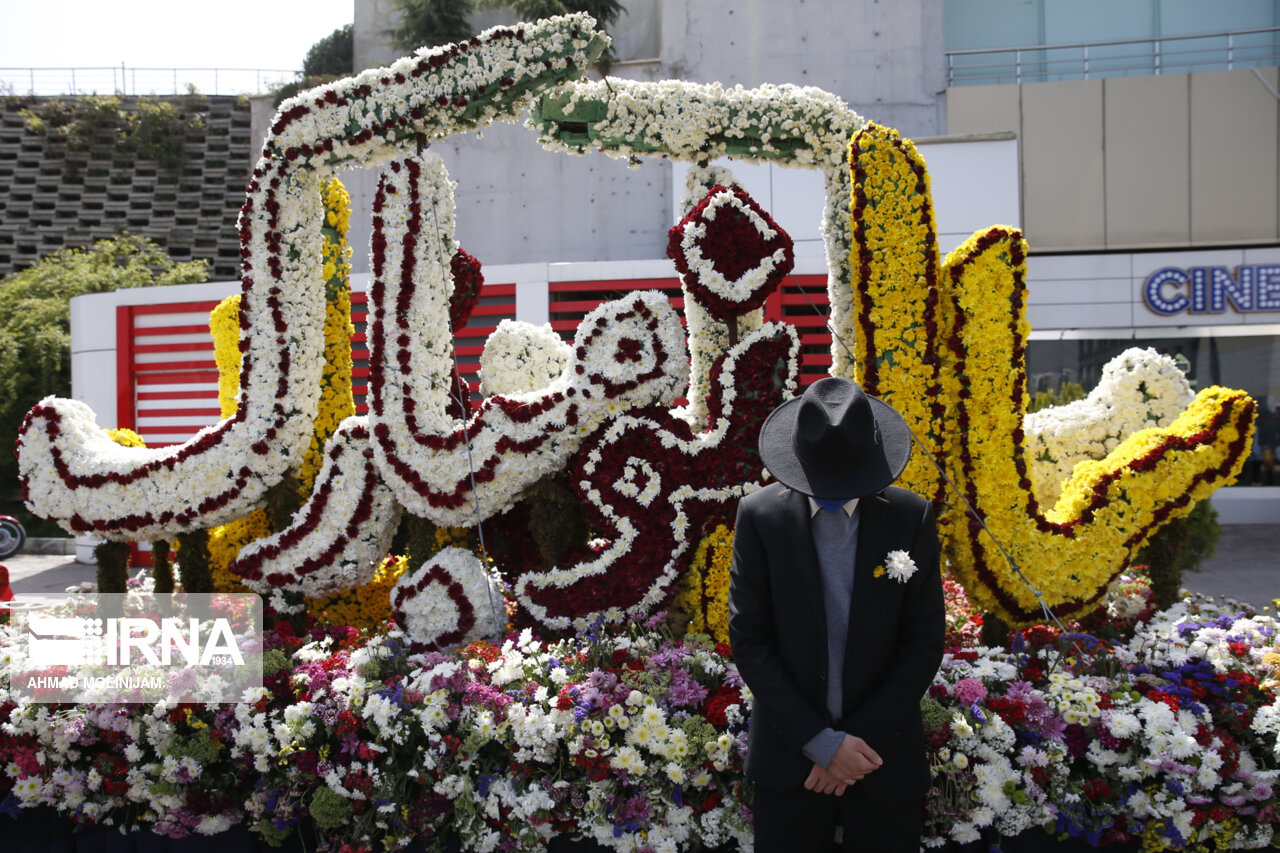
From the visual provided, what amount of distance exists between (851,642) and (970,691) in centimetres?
98

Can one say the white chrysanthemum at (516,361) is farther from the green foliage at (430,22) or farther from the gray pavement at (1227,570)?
the green foliage at (430,22)

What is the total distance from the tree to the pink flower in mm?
15703

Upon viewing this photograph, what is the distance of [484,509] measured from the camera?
3.68 metres

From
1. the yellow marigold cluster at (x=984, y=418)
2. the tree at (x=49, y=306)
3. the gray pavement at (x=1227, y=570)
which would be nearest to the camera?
the yellow marigold cluster at (x=984, y=418)

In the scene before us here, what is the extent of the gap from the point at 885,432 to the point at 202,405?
9140 millimetres

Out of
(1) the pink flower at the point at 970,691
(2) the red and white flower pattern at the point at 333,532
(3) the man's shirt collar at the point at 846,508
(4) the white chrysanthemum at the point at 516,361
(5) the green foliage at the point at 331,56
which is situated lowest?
(1) the pink flower at the point at 970,691

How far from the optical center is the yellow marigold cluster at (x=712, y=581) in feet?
11.5

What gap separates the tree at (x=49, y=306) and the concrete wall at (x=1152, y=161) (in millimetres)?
15467

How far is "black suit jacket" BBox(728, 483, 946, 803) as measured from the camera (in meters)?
2.17

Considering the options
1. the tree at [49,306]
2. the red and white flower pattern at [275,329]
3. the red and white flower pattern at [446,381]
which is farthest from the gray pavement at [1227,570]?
the red and white flower pattern at [275,329]

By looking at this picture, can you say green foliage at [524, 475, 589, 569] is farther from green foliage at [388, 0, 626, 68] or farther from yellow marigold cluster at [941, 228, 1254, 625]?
green foliage at [388, 0, 626, 68]

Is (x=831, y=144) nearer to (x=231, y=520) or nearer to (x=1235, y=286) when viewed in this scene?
(x=231, y=520)

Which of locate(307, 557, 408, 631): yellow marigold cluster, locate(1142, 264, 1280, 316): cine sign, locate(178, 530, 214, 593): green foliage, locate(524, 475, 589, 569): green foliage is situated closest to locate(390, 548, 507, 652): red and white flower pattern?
locate(524, 475, 589, 569): green foliage

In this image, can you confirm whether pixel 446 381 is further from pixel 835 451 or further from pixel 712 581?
pixel 835 451
